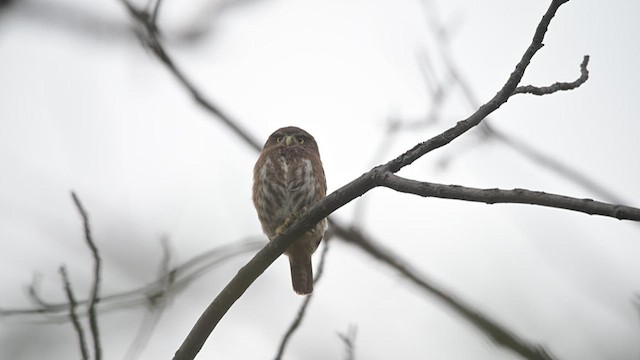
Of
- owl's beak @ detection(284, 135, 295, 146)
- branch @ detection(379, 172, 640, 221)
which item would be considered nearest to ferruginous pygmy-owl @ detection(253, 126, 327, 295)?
owl's beak @ detection(284, 135, 295, 146)

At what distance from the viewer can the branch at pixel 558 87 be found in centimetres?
334

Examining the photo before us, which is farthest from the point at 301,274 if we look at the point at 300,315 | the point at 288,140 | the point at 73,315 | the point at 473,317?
the point at 473,317

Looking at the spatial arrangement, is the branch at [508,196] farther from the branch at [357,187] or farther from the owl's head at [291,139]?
the owl's head at [291,139]

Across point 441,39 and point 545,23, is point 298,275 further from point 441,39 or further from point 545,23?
point 545,23

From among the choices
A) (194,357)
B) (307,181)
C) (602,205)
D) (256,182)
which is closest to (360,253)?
(194,357)

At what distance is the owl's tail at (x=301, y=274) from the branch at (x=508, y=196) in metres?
Answer: 3.22

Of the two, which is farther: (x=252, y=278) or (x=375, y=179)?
(x=252, y=278)

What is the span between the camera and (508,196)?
269 centimetres

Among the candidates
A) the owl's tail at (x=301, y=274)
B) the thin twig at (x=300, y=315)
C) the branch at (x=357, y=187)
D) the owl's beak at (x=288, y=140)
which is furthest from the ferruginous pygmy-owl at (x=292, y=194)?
the branch at (x=357, y=187)

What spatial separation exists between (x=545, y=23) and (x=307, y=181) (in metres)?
3.39

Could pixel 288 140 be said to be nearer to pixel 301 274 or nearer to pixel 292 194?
pixel 292 194

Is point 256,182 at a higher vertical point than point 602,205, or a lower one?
higher

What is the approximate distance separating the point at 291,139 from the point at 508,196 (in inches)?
171

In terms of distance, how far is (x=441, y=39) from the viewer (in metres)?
4.91
